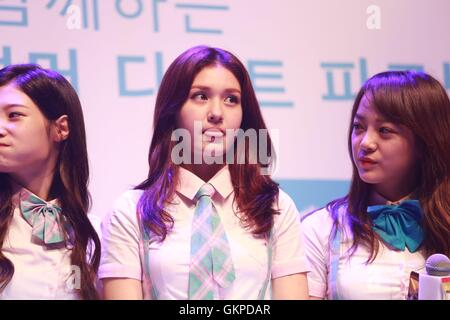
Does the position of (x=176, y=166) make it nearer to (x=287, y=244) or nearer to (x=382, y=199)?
(x=287, y=244)

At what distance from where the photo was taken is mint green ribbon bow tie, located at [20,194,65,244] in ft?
9.30

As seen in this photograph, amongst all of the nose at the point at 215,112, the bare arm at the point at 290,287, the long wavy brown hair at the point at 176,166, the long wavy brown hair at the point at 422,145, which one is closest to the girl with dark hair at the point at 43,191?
the long wavy brown hair at the point at 176,166

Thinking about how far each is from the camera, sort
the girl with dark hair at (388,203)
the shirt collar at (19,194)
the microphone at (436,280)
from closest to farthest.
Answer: the microphone at (436,280)
the shirt collar at (19,194)
the girl with dark hair at (388,203)

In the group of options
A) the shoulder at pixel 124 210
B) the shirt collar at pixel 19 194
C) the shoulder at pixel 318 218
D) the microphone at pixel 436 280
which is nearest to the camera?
the microphone at pixel 436 280

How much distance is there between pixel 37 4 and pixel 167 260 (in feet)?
4.01

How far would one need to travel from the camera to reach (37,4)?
3193 mm

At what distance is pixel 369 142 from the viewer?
3.07 m

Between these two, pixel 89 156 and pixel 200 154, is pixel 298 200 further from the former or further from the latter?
pixel 89 156

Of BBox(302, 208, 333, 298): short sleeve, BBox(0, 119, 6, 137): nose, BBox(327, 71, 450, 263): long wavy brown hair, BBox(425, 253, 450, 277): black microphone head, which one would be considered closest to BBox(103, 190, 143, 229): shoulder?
BBox(0, 119, 6, 137): nose

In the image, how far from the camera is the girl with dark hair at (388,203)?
118 inches

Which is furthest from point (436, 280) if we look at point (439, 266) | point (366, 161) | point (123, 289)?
point (123, 289)

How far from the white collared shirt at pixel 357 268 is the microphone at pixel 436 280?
0.24 metres

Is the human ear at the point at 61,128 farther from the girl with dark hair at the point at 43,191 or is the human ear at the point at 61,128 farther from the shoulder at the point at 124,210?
the shoulder at the point at 124,210

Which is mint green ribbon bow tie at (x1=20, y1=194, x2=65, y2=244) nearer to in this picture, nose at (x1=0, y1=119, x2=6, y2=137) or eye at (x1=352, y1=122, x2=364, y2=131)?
nose at (x1=0, y1=119, x2=6, y2=137)
